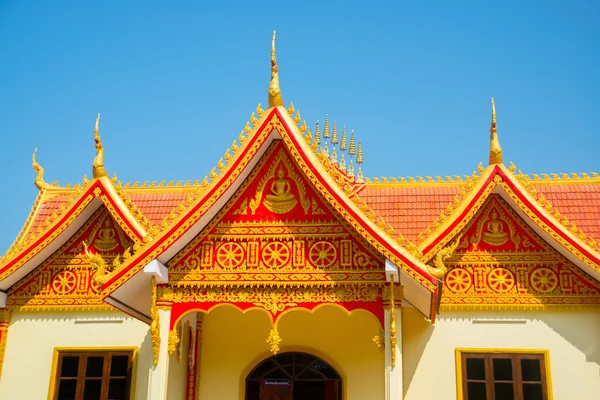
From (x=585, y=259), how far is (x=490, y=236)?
5.37 ft

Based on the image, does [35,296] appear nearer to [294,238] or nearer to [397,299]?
[294,238]

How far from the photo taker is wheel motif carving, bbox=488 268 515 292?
1292 centimetres

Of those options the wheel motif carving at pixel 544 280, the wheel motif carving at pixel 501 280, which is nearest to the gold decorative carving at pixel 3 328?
the wheel motif carving at pixel 501 280

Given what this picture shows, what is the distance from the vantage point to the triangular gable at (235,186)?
1124cm

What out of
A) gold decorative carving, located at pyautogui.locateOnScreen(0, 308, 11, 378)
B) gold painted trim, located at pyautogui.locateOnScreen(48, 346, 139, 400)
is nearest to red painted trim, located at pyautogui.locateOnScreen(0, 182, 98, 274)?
gold decorative carving, located at pyautogui.locateOnScreen(0, 308, 11, 378)

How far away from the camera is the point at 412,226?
14164 millimetres

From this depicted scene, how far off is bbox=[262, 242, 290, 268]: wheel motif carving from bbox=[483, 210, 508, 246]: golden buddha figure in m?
3.65

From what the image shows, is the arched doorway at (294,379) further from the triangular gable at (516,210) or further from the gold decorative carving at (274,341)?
the triangular gable at (516,210)

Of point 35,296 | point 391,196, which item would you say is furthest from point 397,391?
point 35,296

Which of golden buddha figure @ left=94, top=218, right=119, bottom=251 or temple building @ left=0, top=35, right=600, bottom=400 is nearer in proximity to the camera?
temple building @ left=0, top=35, right=600, bottom=400

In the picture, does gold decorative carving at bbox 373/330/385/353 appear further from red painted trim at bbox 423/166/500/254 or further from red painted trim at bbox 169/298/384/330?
red painted trim at bbox 423/166/500/254

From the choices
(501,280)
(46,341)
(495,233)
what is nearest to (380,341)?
(501,280)

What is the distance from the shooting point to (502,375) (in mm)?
12531

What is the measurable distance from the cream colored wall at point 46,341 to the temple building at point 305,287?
25 millimetres
